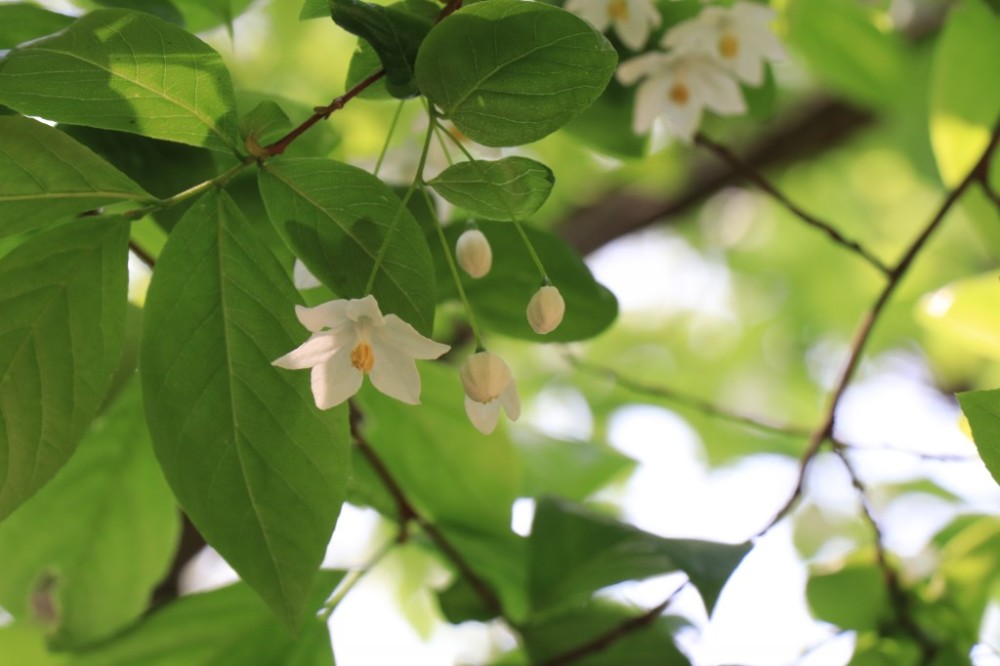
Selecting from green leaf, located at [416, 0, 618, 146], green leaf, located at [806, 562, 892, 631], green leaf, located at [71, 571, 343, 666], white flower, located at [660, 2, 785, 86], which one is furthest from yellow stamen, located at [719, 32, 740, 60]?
green leaf, located at [71, 571, 343, 666]

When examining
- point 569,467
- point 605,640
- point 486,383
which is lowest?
point 569,467

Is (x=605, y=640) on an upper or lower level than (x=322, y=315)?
lower

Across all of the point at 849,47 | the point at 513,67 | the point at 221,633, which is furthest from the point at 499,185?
the point at 849,47

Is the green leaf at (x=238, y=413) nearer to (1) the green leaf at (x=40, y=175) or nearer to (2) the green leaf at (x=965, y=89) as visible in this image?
(1) the green leaf at (x=40, y=175)

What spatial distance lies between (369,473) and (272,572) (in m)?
0.52

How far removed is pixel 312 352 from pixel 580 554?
1.72 ft

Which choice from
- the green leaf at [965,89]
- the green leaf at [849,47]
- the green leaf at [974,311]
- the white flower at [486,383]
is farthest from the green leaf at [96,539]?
the green leaf at [849,47]

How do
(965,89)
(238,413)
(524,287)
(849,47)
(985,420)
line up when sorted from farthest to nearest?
(849,47) < (965,89) < (524,287) < (238,413) < (985,420)

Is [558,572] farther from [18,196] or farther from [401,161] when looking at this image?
[18,196]

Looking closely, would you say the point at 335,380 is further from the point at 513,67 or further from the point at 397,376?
the point at 513,67

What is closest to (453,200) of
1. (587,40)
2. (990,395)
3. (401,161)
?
(587,40)

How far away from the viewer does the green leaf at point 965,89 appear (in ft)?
4.72

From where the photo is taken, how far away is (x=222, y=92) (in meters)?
0.77

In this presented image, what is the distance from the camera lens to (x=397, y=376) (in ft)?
3.09
